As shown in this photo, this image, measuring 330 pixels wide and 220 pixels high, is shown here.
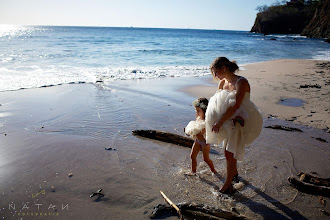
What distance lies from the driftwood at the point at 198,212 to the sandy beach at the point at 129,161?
9 cm

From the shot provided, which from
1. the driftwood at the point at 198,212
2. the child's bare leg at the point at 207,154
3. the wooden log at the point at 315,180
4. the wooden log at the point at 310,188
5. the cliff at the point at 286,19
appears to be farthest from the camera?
the cliff at the point at 286,19

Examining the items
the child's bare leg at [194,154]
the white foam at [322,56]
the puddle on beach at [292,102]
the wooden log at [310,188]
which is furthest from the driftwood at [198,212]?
the white foam at [322,56]

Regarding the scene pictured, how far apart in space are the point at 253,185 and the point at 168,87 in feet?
24.8

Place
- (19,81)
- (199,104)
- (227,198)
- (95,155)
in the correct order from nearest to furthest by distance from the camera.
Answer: (227,198)
(199,104)
(95,155)
(19,81)

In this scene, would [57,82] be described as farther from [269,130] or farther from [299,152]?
[299,152]

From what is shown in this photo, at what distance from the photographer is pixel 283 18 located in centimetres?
8488

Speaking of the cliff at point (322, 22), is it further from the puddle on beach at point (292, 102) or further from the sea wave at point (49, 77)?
the puddle on beach at point (292, 102)

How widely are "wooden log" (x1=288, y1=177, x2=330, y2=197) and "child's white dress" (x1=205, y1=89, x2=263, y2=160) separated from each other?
1.08 m

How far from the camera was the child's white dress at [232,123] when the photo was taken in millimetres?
2951

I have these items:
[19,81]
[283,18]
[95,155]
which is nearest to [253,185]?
[95,155]

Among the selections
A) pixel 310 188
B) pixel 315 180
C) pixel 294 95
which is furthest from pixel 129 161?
pixel 294 95

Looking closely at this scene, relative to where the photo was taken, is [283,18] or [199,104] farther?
[283,18]

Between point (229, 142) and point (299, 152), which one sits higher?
point (229, 142)

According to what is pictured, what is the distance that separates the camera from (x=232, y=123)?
9.78 ft
